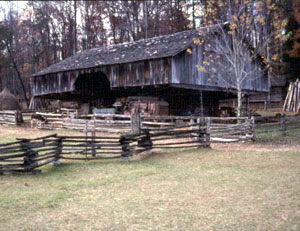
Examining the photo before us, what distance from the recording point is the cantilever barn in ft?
64.2

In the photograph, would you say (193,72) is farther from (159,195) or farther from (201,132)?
(159,195)

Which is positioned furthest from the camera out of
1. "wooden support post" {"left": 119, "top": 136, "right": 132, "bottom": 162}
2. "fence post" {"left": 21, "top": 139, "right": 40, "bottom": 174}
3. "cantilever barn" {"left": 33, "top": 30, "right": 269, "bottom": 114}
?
"cantilever barn" {"left": 33, "top": 30, "right": 269, "bottom": 114}

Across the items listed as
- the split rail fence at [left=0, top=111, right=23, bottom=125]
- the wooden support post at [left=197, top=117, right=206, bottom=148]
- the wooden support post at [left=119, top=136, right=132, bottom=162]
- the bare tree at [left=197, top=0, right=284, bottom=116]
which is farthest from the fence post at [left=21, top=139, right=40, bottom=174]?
the split rail fence at [left=0, top=111, right=23, bottom=125]

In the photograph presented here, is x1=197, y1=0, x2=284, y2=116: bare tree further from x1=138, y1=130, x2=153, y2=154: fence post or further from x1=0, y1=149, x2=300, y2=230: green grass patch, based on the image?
x1=0, y1=149, x2=300, y2=230: green grass patch

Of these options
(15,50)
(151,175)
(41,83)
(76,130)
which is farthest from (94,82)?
(15,50)

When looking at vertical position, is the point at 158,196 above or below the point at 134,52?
below

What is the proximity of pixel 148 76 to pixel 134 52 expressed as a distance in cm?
277

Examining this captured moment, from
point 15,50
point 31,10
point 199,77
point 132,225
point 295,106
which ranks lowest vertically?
point 132,225

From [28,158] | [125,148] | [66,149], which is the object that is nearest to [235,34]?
[125,148]

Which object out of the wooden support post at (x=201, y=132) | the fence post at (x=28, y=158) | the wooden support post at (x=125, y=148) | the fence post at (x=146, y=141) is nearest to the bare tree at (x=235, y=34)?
the wooden support post at (x=201, y=132)

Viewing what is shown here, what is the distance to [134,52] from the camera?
21.9m

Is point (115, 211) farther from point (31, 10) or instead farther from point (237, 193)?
point (31, 10)

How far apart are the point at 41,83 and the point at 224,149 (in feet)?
58.1

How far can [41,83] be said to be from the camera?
25781 millimetres
